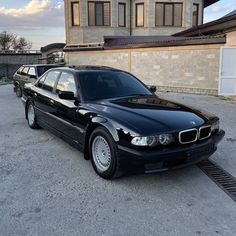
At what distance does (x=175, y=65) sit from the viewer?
14.7m

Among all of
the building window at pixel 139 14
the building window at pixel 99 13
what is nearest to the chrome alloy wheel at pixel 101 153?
the building window at pixel 99 13

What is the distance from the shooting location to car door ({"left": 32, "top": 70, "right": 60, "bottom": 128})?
5688 mm

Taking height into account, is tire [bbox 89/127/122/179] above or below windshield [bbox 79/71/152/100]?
below

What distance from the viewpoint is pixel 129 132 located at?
3654 millimetres

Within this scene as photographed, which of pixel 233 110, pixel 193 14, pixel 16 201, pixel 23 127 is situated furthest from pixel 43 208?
pixel 193 14

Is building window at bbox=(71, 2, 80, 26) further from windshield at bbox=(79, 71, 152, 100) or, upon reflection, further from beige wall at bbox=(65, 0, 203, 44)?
windshield at bbox=(79, 71, 152, 100)

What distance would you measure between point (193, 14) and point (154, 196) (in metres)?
26.6

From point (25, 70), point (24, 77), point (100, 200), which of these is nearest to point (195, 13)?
point (25, 70)

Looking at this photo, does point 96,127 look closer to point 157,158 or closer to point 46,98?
point 157,158

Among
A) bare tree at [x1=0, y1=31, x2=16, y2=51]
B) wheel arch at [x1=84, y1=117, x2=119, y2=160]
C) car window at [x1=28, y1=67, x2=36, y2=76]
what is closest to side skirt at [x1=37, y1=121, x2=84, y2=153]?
wheel arch at [x1=84, y1=117, x2=119, y2=160]

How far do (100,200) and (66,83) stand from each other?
2473 millimetres

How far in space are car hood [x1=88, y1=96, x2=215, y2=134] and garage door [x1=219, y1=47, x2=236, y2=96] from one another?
848 centimetres

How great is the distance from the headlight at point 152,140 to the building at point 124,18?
908 inches

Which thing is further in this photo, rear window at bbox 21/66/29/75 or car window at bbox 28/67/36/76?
rear window at bbox 21/66/29/75
